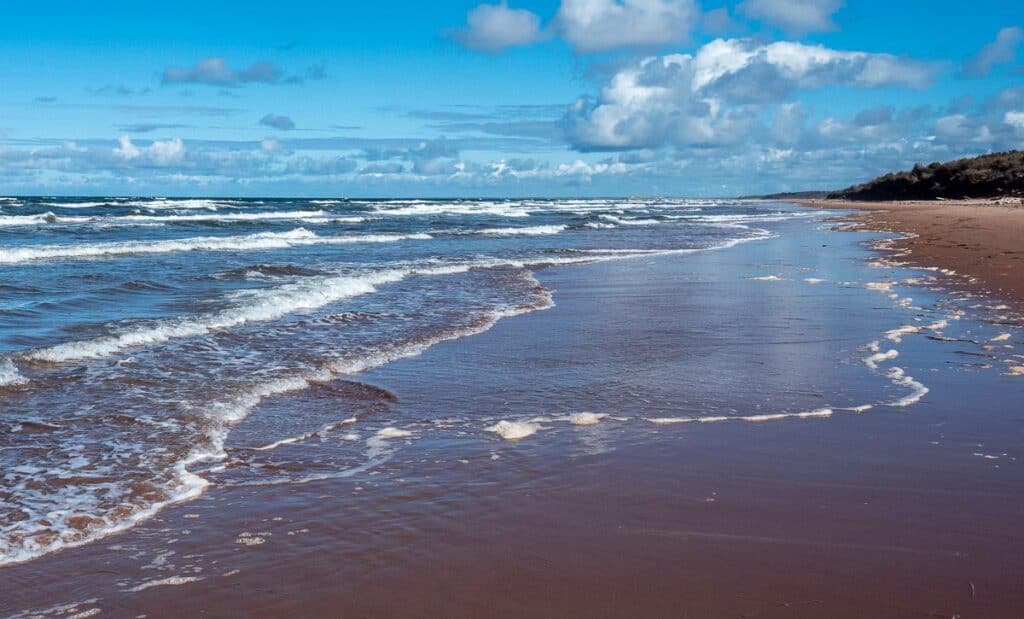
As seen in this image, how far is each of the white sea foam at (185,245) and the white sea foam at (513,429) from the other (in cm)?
1740

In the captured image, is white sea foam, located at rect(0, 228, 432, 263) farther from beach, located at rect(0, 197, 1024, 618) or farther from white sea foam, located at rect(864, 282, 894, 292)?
white sea foam, located at rect(864, 282, 894, 292)

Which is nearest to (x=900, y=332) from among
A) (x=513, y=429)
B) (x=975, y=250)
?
(x=513, y=429)

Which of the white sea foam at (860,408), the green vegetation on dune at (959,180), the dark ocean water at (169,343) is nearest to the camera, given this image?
the dark ocean water at (169,343)

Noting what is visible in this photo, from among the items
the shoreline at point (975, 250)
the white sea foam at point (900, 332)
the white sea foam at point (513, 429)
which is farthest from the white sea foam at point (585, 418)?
the shoreline at point (975, 250)

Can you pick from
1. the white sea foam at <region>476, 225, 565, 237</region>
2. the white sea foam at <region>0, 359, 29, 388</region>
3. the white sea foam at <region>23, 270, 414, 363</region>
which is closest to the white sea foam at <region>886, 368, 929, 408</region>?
the white sea foam at <region>0, 359, 29, 388</region>

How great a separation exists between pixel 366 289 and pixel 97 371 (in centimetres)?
678

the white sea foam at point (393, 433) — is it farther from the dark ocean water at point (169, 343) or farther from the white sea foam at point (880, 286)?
the white sea foam at point (880, 286)

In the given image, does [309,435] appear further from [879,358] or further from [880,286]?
[880,286]

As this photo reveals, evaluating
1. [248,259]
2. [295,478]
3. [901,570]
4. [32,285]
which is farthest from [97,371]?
[248,259]

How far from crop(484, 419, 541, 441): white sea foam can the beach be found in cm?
3

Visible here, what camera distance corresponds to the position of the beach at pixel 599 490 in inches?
132

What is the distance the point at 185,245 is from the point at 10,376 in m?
18.9

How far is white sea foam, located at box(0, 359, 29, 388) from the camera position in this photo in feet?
22.4

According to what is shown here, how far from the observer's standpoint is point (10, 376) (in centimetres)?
698
